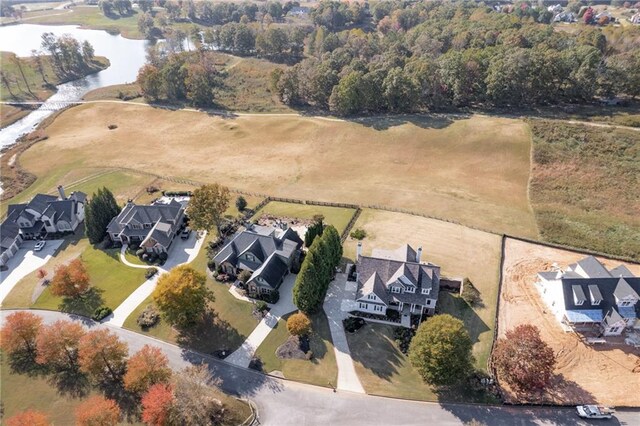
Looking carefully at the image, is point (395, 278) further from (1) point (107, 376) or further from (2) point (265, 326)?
(1) point (107, 376)

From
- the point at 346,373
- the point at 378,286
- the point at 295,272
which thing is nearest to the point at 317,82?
the point at 295,272

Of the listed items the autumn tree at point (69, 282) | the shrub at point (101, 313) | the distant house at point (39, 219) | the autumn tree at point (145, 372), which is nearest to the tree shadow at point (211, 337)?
the autumn tree at point (145, 372)

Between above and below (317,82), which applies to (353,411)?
below

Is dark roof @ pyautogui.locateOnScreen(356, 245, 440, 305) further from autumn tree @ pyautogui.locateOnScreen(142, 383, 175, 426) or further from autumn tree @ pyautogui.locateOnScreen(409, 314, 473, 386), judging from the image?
autumn tree @ pyautogui.locateOnScreen(142, 383, 175, 426)

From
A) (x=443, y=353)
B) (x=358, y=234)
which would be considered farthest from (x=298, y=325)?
(x=358, y=234)

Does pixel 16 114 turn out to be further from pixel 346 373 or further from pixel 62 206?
pixel 346 373

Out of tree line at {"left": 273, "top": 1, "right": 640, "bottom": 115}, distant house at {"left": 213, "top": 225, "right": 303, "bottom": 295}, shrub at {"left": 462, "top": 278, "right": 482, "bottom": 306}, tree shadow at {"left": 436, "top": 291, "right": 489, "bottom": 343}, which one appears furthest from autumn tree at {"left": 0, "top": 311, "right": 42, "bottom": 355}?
tree line at {"left": 273, "top": 1, "right": 640, "bottom": 115}

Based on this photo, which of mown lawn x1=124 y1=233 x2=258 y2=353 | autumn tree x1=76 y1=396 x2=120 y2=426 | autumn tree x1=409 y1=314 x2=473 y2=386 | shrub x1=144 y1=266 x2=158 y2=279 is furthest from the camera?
shrub x1=144 y1=266 x2=158 y2=279
